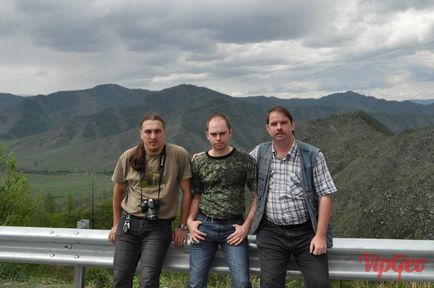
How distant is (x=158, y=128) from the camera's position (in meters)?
4.85

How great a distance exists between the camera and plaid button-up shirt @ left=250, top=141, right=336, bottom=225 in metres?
4.52

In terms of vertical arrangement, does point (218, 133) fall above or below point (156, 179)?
above

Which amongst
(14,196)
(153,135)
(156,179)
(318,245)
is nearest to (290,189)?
(318,245)

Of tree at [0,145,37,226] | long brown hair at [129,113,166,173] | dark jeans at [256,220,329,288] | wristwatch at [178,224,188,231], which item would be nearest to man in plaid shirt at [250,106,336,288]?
dark jeans at [256,220,329,288]

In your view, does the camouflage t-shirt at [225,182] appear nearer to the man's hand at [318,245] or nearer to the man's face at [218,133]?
the man's face at [218,133]

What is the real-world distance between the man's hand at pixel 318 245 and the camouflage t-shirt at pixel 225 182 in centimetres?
76

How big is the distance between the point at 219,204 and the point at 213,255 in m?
0.47

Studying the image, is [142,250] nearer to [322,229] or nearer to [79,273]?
[79,273]

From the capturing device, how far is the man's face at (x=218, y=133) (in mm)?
4699

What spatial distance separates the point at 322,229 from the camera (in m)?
4.34

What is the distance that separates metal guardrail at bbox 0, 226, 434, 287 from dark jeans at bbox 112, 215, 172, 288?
18 cm

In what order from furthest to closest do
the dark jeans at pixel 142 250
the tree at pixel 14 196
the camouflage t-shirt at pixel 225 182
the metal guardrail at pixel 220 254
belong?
the tree at pixel 14 196 → the camouflage t-shirt at pixel 225 182 → the dark jeans at pixel 142 250 → the metal guardrail at pixel 220 254

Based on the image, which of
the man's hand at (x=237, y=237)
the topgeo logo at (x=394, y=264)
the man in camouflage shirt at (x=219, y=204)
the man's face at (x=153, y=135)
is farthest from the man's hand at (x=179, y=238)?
the topgeo logo at (x=394, y=264)

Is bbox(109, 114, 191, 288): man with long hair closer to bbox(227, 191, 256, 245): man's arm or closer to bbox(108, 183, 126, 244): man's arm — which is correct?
bbox(108, 183, 126, 244): man's arm
